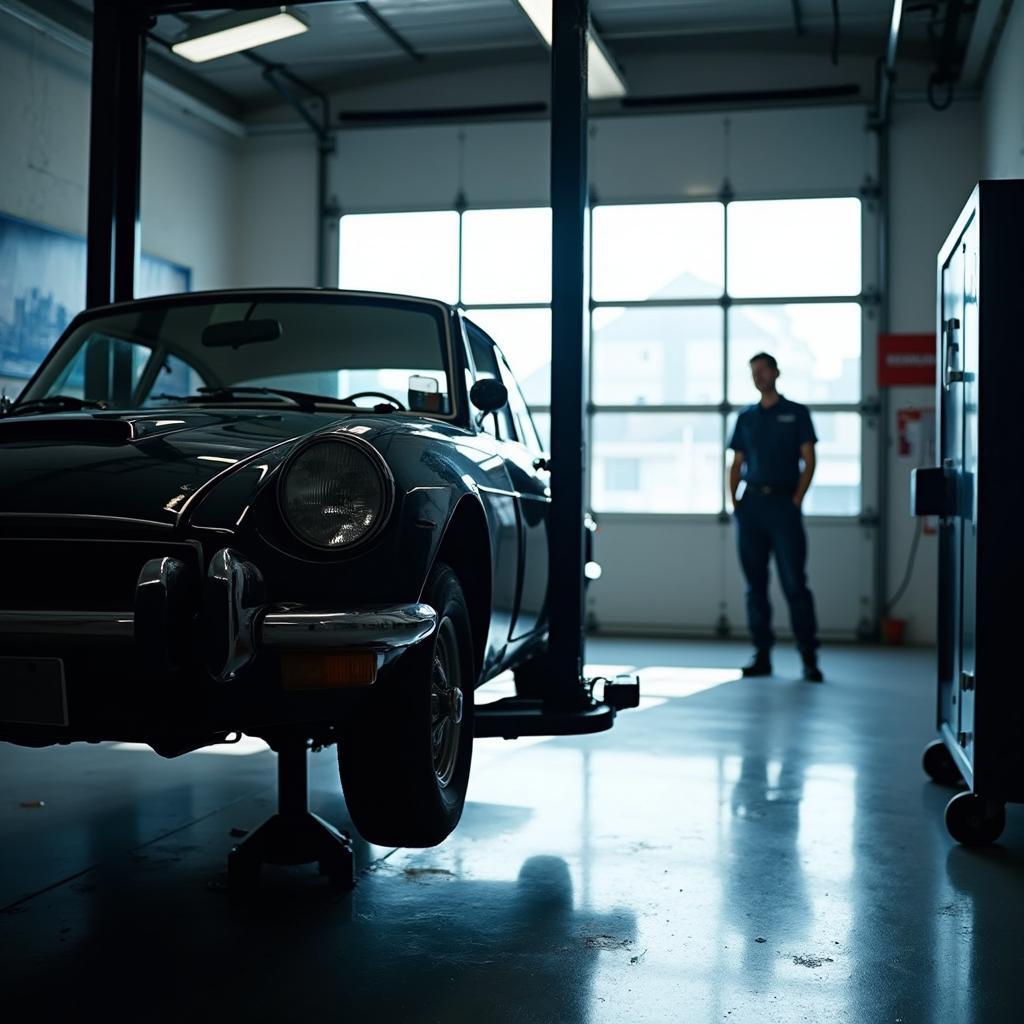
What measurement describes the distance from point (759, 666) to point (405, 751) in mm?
5683

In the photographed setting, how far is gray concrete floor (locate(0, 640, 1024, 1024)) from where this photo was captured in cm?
247

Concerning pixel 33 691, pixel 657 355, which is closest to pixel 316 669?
pixel 33 691

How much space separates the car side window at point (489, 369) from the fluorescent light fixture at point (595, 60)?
4.47 m

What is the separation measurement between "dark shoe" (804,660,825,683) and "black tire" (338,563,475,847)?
525 centimetres

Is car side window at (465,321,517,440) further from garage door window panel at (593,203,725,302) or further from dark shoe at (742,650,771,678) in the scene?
garage door window panel at (593,203,725,302)

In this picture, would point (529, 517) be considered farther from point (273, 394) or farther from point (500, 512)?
point (273, 394)

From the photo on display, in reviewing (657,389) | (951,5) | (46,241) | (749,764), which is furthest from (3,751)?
(951,5)

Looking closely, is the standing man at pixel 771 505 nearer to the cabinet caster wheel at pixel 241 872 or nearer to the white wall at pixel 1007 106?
the white wall at pixel 1007 106

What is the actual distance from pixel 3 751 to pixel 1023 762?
147 inches

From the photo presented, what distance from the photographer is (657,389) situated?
11.3 meters

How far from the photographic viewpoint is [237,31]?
363 inches

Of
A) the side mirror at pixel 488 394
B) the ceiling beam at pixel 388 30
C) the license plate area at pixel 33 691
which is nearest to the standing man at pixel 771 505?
the side mirror at pixel 488 394

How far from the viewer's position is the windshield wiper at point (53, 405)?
11.3ft

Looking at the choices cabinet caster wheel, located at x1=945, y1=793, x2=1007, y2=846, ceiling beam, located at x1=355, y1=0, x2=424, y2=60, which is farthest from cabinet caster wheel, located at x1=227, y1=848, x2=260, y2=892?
ceiling beam, located at x1=355, y1=0, x2=424, y2=60
